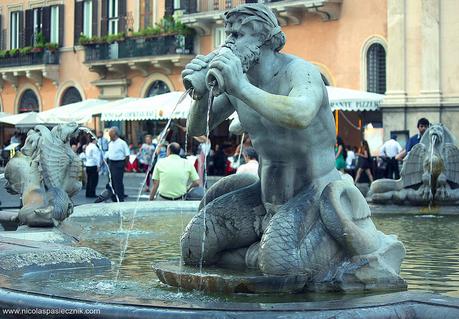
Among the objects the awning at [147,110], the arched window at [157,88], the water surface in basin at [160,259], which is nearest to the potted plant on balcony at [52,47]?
the arched window at [157,88]

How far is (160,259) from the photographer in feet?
22.2

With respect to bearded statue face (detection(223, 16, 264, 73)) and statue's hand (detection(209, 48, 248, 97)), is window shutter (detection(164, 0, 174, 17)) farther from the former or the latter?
statue's hand (detection(209, 48, 248, 97))

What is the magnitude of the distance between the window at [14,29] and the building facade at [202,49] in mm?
41

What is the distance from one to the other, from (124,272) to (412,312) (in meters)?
2.23

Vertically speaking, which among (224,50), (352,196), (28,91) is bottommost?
(352,196)

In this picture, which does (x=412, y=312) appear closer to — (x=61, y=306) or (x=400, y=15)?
(x=61, y=306)

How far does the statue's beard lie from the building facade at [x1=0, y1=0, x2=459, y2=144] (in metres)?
22.3

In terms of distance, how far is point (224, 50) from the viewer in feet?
16.4

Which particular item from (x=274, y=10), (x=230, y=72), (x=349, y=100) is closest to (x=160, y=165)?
(x=230, y=72)

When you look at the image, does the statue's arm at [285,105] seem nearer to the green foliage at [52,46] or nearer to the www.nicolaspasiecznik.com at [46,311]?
the www.nicolaspasiecznik.com at [46,311]

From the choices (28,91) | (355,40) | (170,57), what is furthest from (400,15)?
(28,91)

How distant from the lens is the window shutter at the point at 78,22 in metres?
40.7

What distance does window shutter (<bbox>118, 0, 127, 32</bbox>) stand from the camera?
3867 centimetres

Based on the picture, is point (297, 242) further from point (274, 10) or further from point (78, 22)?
point (78, 22)
